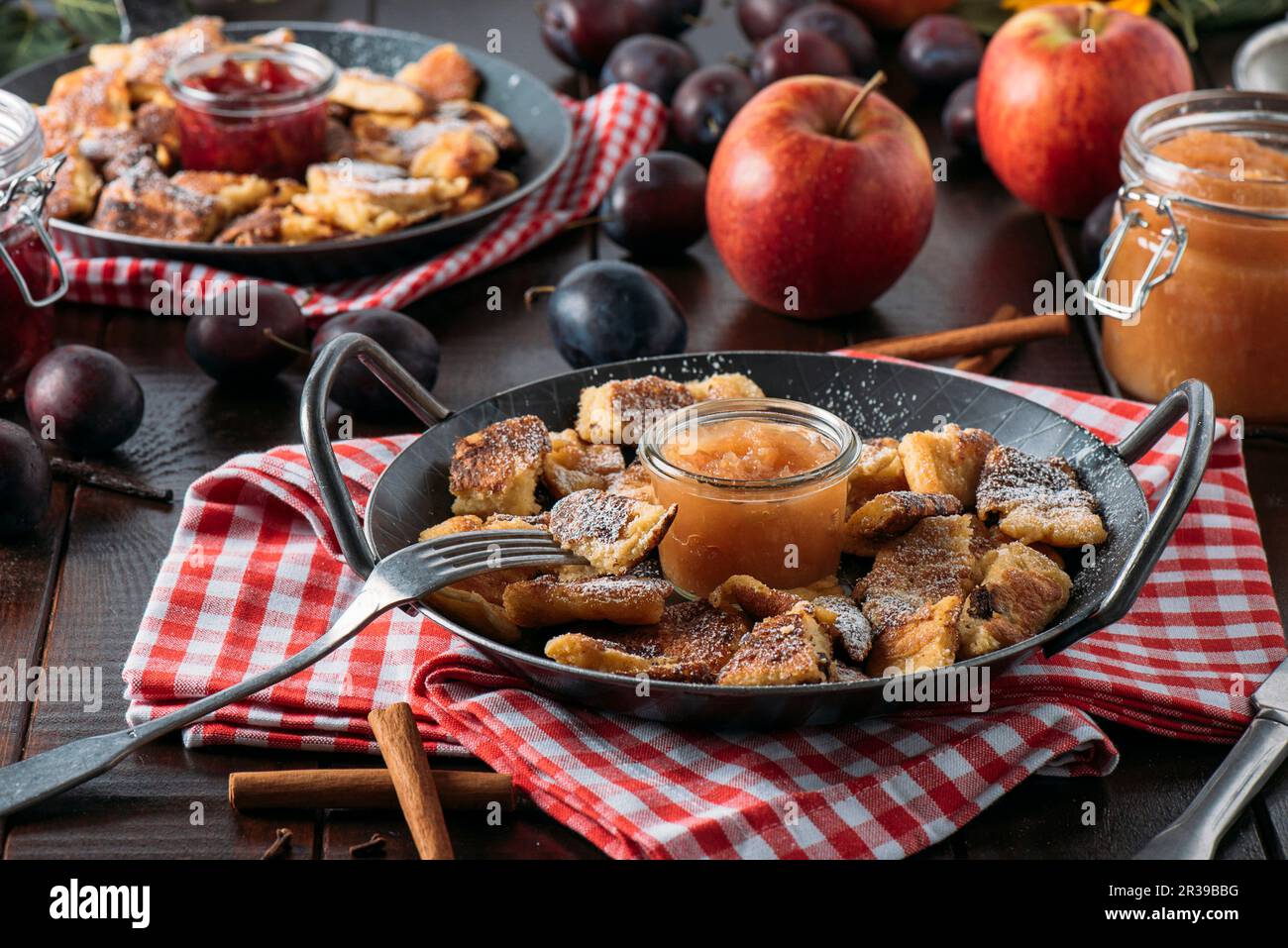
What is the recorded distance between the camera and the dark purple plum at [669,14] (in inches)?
135

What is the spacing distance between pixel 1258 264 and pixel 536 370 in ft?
3.56

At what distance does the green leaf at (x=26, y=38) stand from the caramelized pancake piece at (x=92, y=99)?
1.54 feet

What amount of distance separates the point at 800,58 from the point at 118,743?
2195 millimetres

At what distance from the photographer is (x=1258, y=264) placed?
2.09 meters

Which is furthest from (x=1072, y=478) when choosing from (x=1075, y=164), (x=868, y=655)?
(x=1075, y=164)

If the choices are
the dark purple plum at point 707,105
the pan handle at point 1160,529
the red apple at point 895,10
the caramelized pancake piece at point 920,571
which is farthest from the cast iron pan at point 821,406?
the red apple at point 895,10

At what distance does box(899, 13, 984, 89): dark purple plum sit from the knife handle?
2.05m

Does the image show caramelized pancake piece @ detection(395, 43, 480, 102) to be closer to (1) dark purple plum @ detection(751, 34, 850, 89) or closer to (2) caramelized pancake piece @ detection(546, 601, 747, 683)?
(1) dark purple plum @ detection(751, 34, 850, 89)

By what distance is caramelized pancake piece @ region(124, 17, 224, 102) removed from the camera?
2932mm

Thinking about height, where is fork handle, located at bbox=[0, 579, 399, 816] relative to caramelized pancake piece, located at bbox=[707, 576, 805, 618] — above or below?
below

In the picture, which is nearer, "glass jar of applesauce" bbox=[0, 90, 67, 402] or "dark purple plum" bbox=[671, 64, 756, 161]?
"glass jar of applesauce" bbox=[0, 90, 67, 402]

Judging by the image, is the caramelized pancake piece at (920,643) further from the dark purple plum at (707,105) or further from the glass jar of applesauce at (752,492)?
the dark purple plum at (707,105)

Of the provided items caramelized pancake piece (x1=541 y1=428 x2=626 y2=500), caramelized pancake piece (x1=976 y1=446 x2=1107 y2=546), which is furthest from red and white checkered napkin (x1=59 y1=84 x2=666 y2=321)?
caramelized pancake piece (x1=976 y1=446 x2=1107 y2=546)

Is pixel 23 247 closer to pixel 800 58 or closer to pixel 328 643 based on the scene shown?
pixel 328 643
